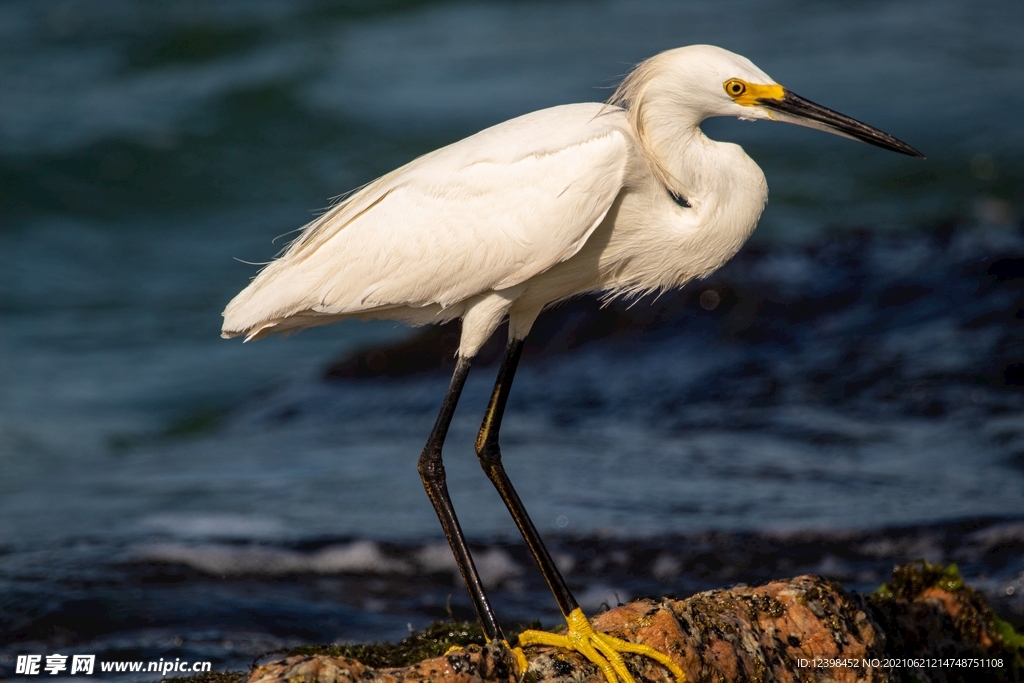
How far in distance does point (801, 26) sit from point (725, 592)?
19.5 metres

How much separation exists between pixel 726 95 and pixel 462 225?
1324 mm

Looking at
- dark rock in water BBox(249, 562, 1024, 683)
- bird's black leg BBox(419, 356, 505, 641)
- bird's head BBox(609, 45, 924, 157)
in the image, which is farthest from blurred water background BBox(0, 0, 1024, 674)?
bird's head BBox(609, 45, 924, 157)

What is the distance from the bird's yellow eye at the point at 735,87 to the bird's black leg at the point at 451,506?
171 cm

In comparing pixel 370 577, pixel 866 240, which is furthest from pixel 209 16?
pixel 370 577

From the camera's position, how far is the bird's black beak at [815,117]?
4.82 m

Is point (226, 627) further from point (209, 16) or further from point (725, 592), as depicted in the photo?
point (209, 16)

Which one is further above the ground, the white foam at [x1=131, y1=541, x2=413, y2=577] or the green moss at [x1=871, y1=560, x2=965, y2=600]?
the white foam at [x1=131, y1=541, x2=413, y2=577]

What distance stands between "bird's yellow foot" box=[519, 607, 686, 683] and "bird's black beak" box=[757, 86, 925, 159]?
236 centimetres

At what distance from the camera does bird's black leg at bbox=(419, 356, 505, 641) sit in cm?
491

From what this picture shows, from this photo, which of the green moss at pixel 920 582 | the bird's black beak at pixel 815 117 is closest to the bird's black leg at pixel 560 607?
the green moss at pixel 920 582

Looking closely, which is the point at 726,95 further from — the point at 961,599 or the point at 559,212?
the point at 961,599

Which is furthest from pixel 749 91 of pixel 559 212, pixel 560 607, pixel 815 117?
pixel 560 607

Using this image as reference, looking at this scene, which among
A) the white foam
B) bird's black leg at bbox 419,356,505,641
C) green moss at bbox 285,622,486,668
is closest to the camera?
green moss at bbox 285,622,486,668

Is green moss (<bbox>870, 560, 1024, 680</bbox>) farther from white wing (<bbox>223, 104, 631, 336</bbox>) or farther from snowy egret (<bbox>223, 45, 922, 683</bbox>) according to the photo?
white wing (<bbox>223, 104, 631, 336</bbox>)
